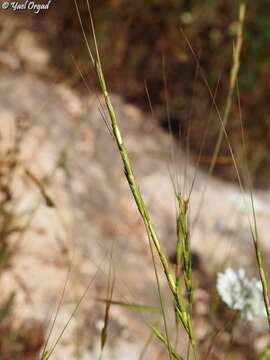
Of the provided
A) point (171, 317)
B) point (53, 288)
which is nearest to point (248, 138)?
point (171, 317)

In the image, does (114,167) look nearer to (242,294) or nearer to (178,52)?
(178,52)

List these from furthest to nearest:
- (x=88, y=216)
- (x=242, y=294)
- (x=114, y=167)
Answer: (x=114, y=167)
(x=88, y=216)
(x=242, y=294)

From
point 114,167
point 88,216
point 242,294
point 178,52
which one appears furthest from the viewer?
point 178,52

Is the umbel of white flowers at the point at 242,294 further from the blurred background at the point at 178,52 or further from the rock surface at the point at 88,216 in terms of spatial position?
the blurred background at the point at 178,52

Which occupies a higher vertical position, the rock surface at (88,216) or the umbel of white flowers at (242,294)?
the rock surface at (88,216)

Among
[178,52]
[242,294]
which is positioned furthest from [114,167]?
[242,294]

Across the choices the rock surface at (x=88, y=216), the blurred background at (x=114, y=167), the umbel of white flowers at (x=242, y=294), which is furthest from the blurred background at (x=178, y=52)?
the umbel of white flowers at (x=242, y=294)

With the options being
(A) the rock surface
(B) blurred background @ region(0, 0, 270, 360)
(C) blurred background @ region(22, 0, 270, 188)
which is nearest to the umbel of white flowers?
(B) blurred background @ region(0, 0, 270, 360)

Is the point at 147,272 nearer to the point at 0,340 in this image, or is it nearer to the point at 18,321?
the point at 18,321

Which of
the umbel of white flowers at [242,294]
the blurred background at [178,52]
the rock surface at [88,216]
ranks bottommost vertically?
the umbel of white flowers at [242,294]

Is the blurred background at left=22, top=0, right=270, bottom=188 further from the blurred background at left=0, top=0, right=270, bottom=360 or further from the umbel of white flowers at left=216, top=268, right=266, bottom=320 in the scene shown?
the umbel of white flowers at left=216, top=268, right=266, bottom=320
